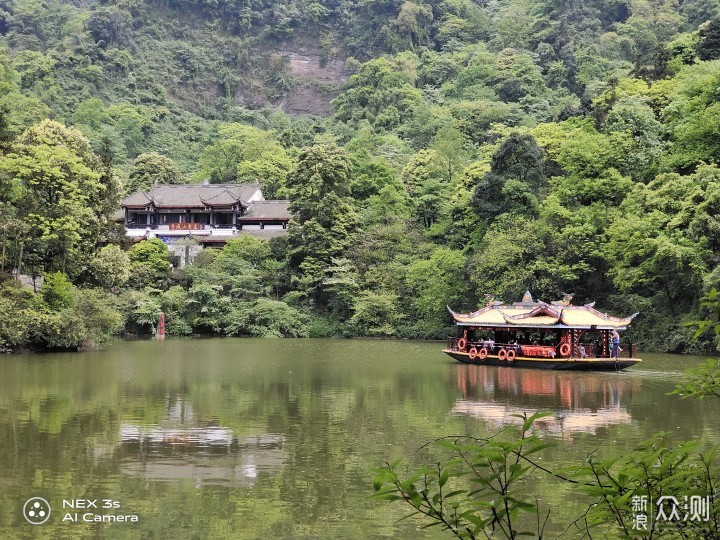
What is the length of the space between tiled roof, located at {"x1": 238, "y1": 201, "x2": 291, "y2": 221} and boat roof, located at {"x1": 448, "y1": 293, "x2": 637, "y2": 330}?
23.8m

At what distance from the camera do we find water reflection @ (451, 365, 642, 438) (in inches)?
599

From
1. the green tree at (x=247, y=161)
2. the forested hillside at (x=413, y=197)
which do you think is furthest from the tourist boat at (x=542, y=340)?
the green tree at (x=247, y=161)

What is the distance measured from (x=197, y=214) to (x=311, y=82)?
50.7 m

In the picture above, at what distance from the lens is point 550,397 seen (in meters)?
19.0

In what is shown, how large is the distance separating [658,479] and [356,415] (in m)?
12.2

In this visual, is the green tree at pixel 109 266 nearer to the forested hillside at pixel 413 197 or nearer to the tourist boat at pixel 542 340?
the forested hillside at pixel 413 197

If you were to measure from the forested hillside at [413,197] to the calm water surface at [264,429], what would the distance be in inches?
234

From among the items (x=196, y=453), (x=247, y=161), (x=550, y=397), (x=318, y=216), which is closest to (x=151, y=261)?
(x=318, y=216)

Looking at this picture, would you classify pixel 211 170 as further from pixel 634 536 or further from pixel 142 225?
pixel 634 536

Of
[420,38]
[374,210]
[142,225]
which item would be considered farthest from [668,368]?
[420,38]

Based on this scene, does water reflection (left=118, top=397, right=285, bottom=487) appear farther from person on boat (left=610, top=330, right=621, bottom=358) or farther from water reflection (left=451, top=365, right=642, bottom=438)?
person on boat (left=610, top=330, right=621, bottom=358)

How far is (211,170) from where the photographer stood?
210ft

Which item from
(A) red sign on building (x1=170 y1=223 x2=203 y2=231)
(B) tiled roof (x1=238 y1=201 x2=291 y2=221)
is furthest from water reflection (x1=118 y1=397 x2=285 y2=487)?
(A) red sign on building (x1=170 y1=223 x2=203 y2=231)

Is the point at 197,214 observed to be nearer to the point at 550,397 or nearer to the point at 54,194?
the point at 54,194
